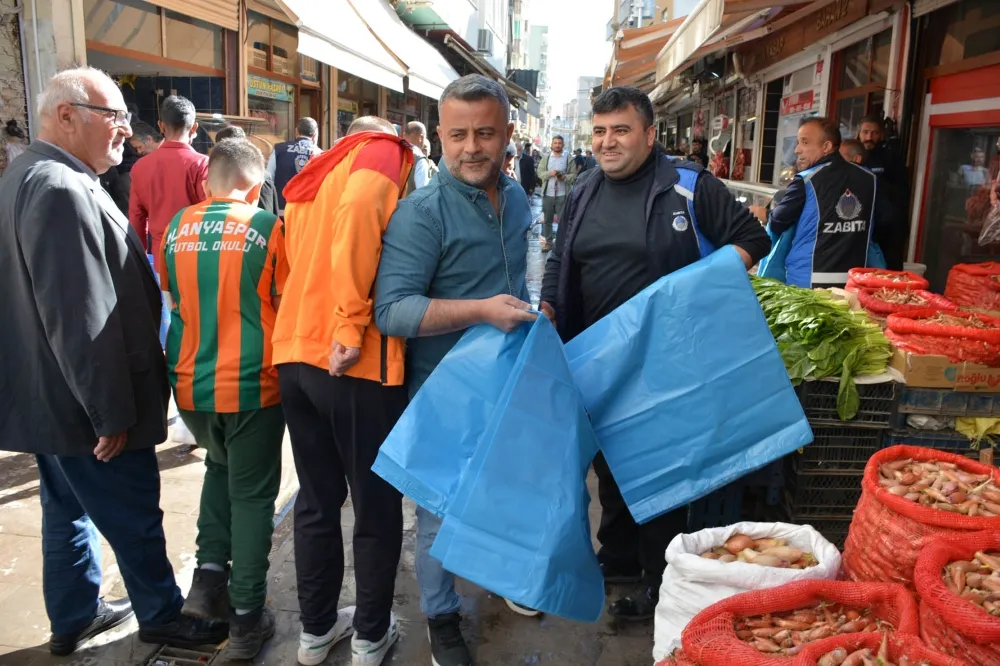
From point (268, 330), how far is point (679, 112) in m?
23.5

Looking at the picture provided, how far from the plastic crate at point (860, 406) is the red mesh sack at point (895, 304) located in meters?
0.58

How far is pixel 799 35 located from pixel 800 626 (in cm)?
868

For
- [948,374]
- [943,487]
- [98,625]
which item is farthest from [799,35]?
[98,625]

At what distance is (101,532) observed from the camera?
2.69m

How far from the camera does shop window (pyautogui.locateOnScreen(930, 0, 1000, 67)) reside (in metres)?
4.97

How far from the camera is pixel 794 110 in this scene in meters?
9.74

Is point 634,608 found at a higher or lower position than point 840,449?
lower

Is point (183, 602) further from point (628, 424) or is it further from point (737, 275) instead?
point (737, 275)

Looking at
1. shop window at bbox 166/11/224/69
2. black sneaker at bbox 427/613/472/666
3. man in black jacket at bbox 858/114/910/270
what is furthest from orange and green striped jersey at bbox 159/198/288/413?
shop window at bbox 166/11/224/69

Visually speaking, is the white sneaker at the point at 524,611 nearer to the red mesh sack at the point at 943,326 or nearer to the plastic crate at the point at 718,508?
the plastic crate at the point at 718,508

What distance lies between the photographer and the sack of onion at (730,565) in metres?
2.09

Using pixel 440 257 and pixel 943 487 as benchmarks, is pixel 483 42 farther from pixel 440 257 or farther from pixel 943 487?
pixel 943 487

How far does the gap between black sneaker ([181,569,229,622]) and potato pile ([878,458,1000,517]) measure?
2.50m

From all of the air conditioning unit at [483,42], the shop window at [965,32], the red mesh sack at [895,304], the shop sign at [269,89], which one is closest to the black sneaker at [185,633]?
the red mesh sack at [895,304]
